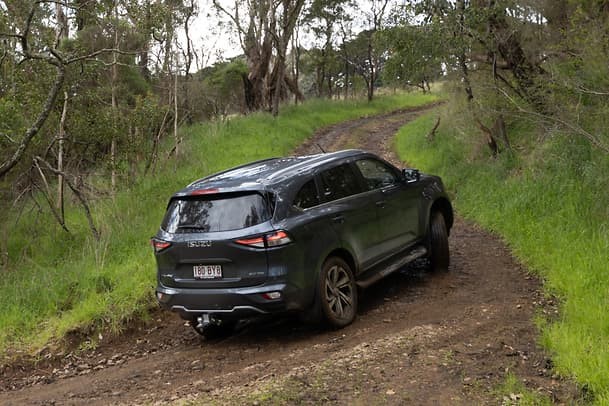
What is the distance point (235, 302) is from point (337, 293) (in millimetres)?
1110

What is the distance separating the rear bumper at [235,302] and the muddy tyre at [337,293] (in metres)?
0.35

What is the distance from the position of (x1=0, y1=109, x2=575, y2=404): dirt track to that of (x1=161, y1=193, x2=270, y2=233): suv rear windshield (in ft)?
4.32

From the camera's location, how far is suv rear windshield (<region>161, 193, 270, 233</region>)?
18.9 ft

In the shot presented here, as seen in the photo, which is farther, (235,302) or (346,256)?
(346,256)

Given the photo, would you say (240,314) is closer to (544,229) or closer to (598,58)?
(544,229)

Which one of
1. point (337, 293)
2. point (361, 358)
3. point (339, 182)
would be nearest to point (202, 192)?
point (339, 182)

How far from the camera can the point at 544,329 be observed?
5441mm

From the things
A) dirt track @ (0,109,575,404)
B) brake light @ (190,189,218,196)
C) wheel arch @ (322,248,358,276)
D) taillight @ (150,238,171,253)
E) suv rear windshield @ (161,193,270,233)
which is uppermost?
brake light @ (190,189,218,196)

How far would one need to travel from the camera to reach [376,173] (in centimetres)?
733

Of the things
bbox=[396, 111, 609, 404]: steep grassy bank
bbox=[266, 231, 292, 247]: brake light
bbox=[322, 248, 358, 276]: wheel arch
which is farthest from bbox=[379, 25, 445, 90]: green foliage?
bbox=[266, 231, 292, 247]: brake light

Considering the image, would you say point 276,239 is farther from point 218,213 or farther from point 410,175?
point 410,175

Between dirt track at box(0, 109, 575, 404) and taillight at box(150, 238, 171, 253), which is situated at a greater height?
taillight at box(150, 238, 171, 253)

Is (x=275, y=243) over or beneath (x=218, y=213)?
beneath

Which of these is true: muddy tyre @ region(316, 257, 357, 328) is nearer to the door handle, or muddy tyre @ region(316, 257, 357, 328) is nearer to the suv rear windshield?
the door handle
